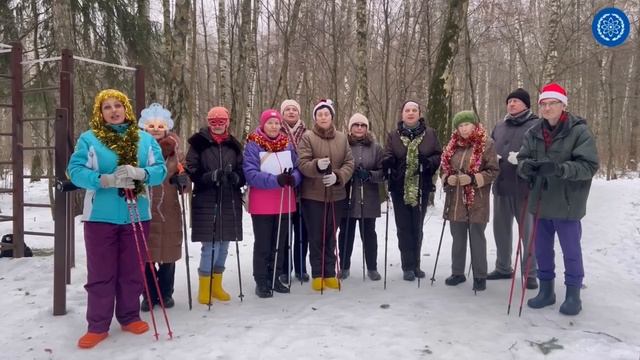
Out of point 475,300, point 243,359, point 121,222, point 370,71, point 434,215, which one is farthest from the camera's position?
point 370,71

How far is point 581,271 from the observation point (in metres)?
4.04

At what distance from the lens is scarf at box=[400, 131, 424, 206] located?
4895mm

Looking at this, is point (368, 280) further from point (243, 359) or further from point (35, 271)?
point (35, 271)

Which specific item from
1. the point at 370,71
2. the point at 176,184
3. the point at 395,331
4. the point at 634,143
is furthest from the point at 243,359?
the point at 634,143

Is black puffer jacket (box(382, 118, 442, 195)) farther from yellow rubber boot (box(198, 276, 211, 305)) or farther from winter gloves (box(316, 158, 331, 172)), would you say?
yellow rubber boot (box(198, 276, 211, 305))

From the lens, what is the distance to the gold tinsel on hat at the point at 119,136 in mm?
3521

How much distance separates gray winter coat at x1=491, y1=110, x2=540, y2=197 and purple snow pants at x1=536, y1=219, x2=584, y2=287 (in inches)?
22.5

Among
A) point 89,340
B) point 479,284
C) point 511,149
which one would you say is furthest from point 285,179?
point 511,149

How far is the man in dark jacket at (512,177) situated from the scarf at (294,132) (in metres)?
2.09

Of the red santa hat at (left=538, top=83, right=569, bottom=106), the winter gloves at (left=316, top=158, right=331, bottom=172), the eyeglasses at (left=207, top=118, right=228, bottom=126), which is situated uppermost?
the red santa hat at (left=538, top=83, right=569, bottom=106)

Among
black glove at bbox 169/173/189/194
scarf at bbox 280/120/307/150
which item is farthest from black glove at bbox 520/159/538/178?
black glove at bbox 169/173/189/194

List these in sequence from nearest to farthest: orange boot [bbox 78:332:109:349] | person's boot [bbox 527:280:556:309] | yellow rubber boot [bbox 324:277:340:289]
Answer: orange boot [bbox 78:332:109:349], person's boot [bbox 527:280:556:309], yellow rubber boot [bbox 324:277:340:289]

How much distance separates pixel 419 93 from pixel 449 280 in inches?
398

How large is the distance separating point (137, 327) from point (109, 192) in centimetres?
110
